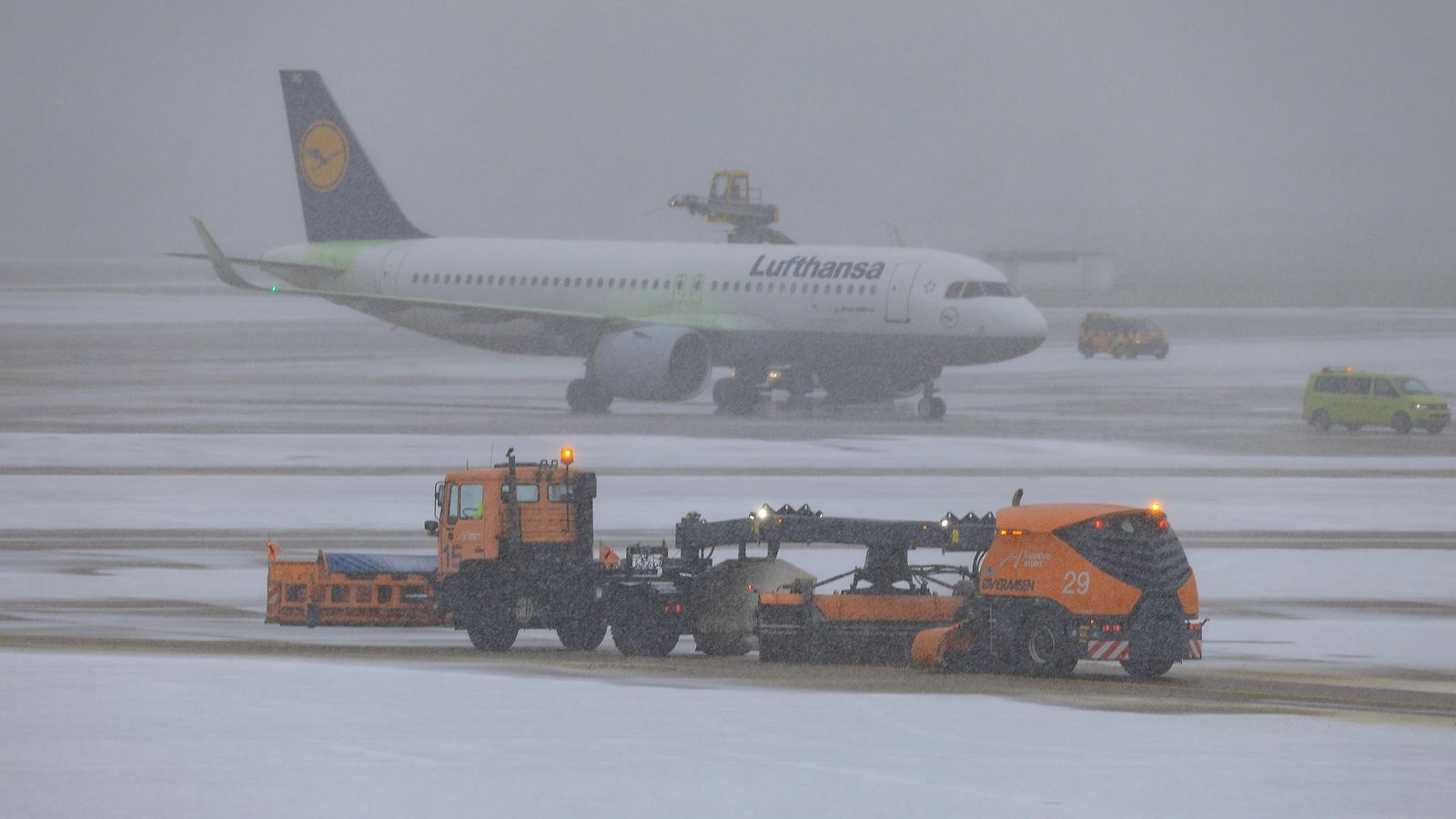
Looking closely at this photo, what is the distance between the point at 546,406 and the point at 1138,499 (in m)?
31.0

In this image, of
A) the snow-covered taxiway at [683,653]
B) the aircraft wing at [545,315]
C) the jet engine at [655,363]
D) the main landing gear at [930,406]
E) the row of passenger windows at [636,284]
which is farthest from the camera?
the aircraft wing at [545,315]

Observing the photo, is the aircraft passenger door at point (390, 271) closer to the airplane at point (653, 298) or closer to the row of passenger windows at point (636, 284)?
the airplane at point (653, 298)

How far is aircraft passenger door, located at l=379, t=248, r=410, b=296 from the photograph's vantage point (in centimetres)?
6794

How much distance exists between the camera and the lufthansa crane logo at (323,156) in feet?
233

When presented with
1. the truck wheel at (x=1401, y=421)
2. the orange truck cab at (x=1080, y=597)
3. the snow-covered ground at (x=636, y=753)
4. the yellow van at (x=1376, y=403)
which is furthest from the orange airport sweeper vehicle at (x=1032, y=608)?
the truck wheel at (x=1401, y=421)

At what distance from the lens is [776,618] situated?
23234 millimetres

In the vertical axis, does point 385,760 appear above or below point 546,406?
below

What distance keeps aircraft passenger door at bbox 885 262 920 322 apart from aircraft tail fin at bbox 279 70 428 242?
18.5 m

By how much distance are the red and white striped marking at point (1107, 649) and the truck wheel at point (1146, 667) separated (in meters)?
0.47

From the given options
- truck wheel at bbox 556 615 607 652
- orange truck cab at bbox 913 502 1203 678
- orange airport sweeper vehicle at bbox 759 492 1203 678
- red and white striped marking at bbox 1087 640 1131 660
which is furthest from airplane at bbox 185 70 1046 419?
red and white striped marking at bbox 1087 640 1131 660

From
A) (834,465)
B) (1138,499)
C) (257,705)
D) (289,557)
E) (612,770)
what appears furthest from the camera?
(834,465)

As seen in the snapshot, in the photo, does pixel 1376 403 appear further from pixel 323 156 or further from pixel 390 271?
pixel 323 156

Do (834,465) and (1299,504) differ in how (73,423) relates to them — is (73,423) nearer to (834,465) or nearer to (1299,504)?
(834,465)

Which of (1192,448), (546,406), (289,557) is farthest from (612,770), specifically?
(546,406)
